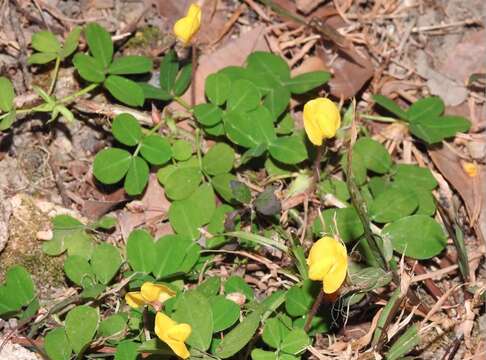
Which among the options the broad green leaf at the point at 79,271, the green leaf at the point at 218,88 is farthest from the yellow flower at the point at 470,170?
the broad green leaf at the point at 79,271

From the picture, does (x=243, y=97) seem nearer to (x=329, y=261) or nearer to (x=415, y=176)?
(x=415, y=176)

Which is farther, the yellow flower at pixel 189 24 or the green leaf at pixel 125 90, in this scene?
the green leaf at pixel 125 90

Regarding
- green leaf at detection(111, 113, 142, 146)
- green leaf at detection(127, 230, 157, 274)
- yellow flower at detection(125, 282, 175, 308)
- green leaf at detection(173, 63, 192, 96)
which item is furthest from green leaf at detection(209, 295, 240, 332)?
green leaf at detection(173, 63, 192, 96)

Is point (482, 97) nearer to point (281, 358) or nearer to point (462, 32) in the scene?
point (462, 32)

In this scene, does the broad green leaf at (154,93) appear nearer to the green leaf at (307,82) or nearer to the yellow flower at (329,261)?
the green leaf at (307,82)

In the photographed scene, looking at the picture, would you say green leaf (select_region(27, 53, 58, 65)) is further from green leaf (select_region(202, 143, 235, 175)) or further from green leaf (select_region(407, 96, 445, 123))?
green leaf (select_region(407, 96, 445, 123))
